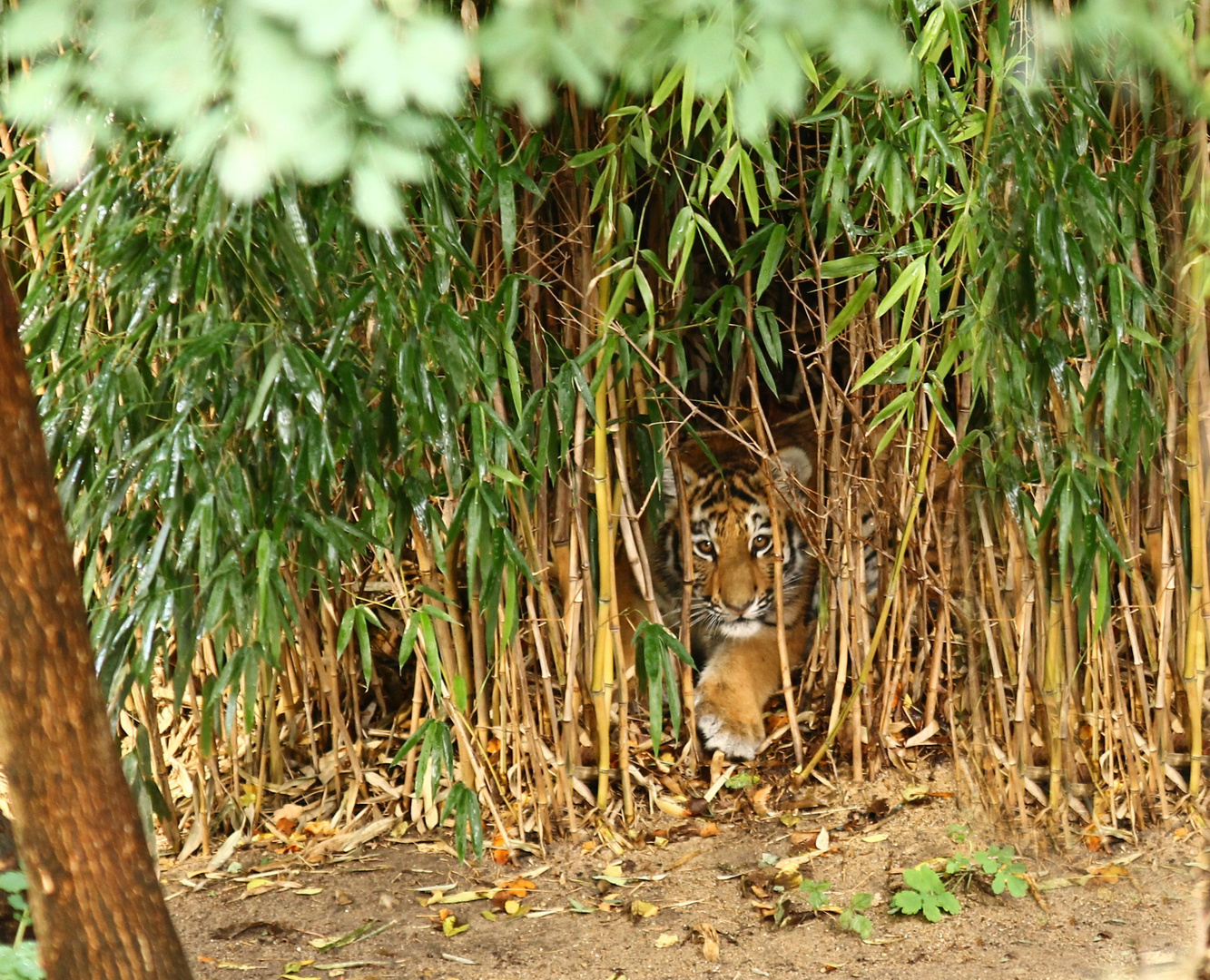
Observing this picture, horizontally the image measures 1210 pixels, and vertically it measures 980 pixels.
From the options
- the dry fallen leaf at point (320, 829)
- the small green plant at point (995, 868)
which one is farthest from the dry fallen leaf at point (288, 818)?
the small green plant at point (995, 868)

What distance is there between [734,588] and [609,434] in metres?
0.74

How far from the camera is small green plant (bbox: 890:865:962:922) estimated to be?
100 inches

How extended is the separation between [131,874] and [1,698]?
314mm

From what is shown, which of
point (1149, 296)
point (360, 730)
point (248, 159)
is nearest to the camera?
point (248, 159)

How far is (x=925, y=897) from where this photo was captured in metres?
2.57

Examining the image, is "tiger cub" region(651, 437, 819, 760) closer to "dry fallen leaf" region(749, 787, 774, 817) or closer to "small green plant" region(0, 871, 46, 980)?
"dry fallen leaf" region(749, 787, 774, 817)

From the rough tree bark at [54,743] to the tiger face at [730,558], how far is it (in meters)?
1.80

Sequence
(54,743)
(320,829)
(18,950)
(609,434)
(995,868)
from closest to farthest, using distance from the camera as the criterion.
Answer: (54,743) < (18,950) < (995,868) < (609,434) < (320,829)

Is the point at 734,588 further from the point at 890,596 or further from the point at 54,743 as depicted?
the point at 54,743

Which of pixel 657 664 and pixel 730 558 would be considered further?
pixel 730 558

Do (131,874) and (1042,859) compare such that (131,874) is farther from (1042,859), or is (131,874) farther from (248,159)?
(1042,859)

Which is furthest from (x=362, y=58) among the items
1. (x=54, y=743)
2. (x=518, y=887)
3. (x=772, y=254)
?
(x=518, y=887)

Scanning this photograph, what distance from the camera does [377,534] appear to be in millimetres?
2238

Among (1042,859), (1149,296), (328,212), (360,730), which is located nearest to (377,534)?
(328,212)
